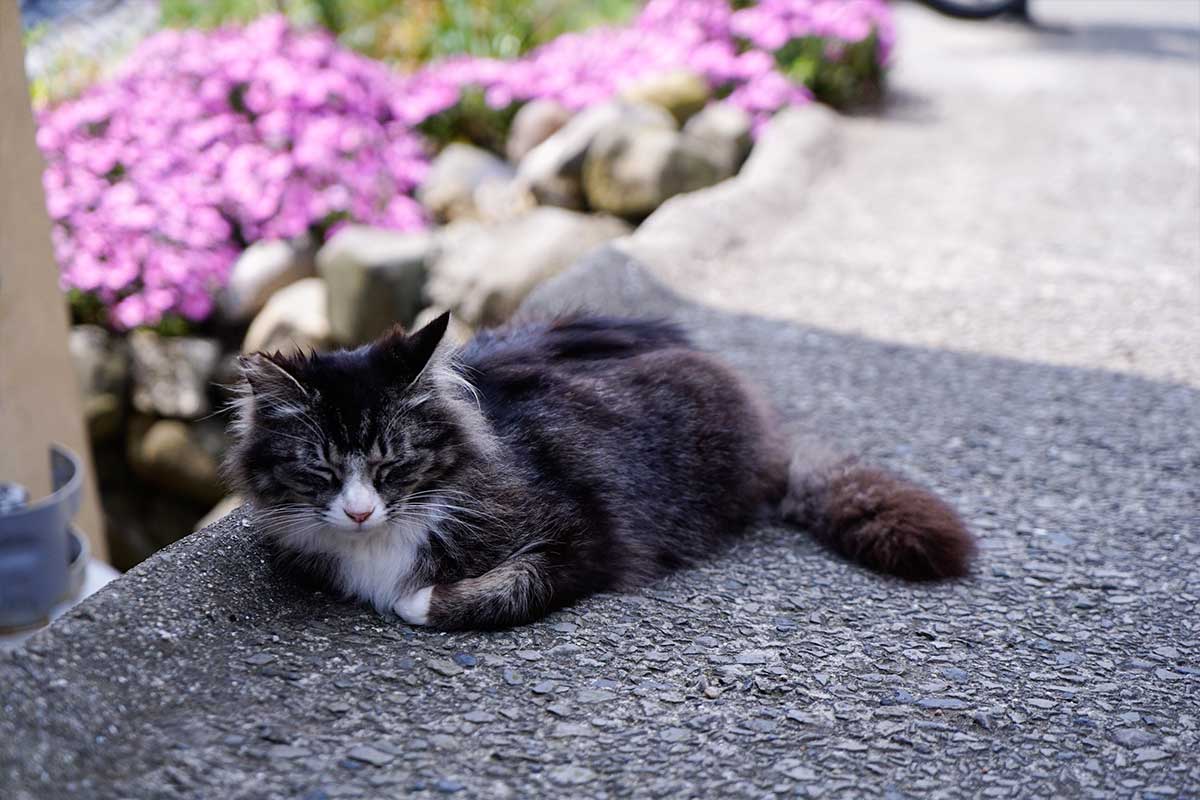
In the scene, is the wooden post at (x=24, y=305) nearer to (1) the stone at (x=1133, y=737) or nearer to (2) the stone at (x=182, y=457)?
(2) the stone at (x=182, y=457)

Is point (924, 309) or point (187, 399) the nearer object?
point (924, 309)

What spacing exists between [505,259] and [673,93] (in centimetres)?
219

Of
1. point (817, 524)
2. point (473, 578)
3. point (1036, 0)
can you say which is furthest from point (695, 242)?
point (1036, 0)

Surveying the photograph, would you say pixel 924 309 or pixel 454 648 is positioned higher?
pixel 454 648

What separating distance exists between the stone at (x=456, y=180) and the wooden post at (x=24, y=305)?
2.82 m

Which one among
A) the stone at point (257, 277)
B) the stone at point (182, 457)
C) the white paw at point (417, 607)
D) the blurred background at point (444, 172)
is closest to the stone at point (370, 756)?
the white paw at point (417, 607)

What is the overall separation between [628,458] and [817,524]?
2.07 ft

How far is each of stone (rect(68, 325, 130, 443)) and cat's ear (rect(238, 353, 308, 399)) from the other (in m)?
4.10

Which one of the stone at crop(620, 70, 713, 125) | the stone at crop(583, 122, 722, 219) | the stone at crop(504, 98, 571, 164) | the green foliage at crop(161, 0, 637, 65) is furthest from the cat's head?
the green foliage at crop(161, 0, 637, 65)

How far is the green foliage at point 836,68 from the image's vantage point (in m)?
7.77

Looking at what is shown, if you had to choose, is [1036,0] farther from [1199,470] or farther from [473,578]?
[473,578]

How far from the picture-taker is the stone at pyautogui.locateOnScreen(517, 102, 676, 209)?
6.58 m

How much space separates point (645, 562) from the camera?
301 cm

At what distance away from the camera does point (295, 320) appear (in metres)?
6.32
